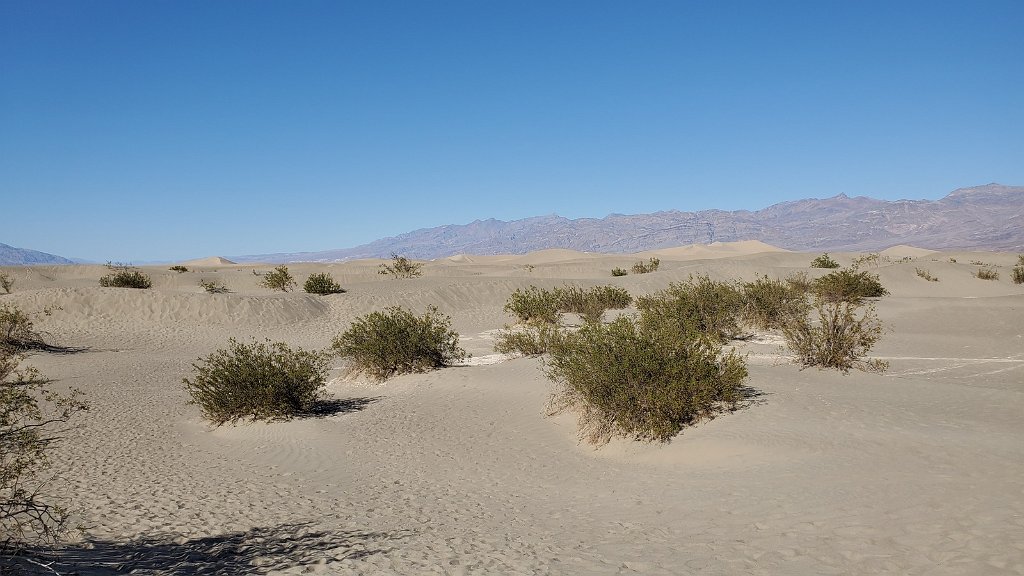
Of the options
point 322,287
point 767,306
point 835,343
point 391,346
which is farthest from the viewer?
point 322,287

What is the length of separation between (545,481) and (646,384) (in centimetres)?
226

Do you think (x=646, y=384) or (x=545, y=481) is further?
(x=646, y=384)

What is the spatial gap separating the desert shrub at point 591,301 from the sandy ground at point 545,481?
9137 mm

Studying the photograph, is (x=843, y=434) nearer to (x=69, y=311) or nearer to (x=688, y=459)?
(x=688, y=459)

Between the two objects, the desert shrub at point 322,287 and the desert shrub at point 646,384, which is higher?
the desert shrub at point 322,287

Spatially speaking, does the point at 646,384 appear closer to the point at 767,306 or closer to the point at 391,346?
the point at 391,346

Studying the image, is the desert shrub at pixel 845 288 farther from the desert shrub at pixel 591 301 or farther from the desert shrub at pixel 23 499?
the desert shrub at pixel 23 499

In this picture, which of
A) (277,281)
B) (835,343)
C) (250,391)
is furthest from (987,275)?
(277,281)

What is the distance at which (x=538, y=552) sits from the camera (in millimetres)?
5250

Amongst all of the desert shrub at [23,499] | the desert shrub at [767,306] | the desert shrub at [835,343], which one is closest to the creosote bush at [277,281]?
the desert shrub at [767,306]

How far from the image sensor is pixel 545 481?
7684mm

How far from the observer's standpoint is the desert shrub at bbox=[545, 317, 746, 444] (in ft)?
28.1

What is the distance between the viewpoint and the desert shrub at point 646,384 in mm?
8570

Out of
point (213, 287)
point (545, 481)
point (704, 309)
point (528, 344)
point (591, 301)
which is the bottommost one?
point (545, 481)
